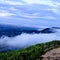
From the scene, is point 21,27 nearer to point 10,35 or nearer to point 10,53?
point 10,35

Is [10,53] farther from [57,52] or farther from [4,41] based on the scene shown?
[57,52]

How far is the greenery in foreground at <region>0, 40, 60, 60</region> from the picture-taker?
20.7 feet

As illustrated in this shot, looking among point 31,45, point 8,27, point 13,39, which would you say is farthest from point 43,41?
point 8,27

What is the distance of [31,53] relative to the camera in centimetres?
635

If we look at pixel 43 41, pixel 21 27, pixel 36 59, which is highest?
pixel 21 27

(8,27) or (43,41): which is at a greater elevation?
(8,27)

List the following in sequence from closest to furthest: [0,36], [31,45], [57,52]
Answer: [57,52], [31,45], [0,36]

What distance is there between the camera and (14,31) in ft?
24.1

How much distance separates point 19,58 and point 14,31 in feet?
4.49

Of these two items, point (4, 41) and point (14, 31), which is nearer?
point (4, 41)

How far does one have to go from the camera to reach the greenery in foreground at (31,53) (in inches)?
248

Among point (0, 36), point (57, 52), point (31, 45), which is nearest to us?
point (57, 52)

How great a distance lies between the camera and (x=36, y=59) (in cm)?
626

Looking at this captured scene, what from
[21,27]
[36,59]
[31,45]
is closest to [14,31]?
[21,27]
